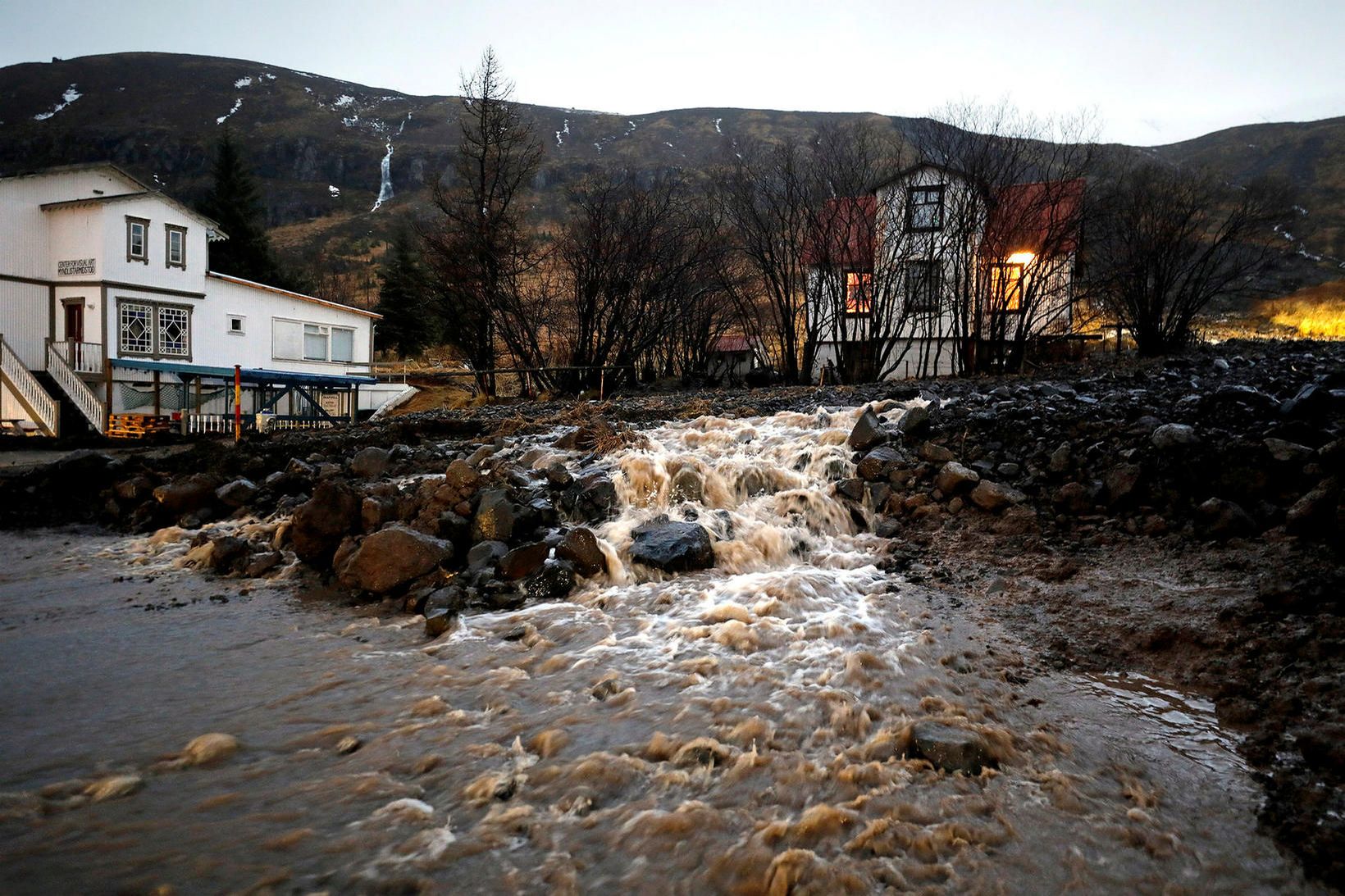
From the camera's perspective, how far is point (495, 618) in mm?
5688

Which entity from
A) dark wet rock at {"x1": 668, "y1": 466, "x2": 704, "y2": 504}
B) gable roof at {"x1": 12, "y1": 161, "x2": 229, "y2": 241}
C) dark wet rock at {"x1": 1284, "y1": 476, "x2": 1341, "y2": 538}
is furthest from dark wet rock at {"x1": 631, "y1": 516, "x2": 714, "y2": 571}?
gable roof at {"x1": 12, "y1": 161, "x2": 229, "y2": 241}

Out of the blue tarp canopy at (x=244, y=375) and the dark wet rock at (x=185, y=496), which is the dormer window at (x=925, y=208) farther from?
the blue tarp canopy at (x=244, y=375)

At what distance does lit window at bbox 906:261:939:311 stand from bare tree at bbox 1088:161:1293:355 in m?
6.52

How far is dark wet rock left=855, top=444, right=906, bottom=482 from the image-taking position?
7.96 meters

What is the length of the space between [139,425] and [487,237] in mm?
10812

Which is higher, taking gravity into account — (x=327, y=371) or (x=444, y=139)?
(x=444, y=139)

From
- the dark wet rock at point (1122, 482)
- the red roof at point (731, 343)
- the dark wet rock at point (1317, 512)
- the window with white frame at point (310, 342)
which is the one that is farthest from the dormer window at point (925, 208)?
the window with white frame at point (310, 342)

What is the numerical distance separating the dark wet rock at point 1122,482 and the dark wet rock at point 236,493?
31.0ft

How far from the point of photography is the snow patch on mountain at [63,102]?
132750 millimetres

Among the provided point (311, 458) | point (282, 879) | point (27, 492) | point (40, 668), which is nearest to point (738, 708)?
point (282, 879)

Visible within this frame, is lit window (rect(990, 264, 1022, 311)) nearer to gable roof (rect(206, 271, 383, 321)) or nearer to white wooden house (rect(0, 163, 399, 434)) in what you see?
white wooden house (rect(0, 163, 399, 434))

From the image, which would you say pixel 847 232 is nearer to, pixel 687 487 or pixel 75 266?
pixel 687 487

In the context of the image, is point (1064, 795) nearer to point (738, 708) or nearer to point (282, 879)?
point (738, 708)

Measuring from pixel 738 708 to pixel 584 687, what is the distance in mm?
1033
